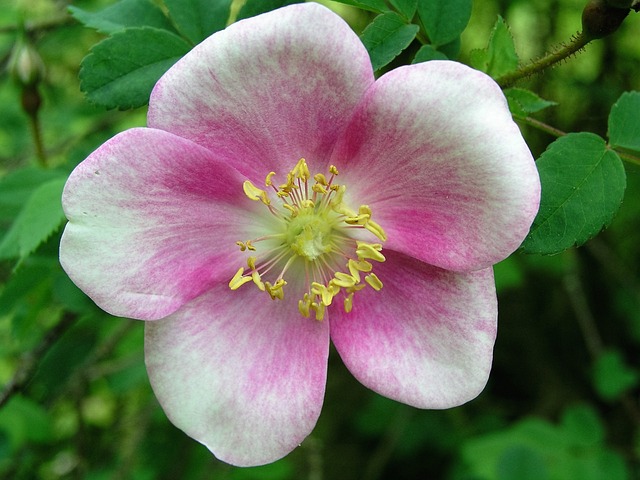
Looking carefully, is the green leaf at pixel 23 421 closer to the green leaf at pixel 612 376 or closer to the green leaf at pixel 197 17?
the green leaf at pixel 197 17

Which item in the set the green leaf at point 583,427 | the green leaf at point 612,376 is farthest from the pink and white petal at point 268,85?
the green leaf at point 612,376

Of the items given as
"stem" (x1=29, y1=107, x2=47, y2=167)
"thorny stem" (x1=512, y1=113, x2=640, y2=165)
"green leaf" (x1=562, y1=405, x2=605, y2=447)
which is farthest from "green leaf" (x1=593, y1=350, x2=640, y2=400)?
"stem" (x1=29, y1=107, x2=47, y2=167)

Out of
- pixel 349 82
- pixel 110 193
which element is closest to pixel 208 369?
pixel 110 193

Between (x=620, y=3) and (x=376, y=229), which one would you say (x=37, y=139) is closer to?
(x=376, y=229)

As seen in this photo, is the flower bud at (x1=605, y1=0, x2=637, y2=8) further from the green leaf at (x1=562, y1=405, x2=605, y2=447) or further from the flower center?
the green leaf at (x1=562, y1=405, x2=605, y2=447)

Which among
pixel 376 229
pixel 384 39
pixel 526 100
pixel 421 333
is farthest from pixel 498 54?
pixel 421 333
